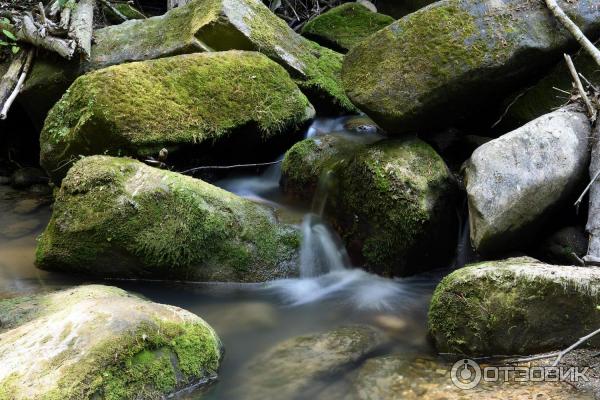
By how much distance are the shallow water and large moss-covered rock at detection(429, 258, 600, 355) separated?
0.33m

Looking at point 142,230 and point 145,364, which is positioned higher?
point 142,230

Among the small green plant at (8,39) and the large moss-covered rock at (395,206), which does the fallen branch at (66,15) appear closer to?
the small green plant at (8,39)

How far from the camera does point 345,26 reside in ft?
29.6

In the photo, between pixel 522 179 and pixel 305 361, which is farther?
pixel 522 179

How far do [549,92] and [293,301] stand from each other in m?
3.27

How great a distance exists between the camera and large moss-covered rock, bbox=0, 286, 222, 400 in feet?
8.92

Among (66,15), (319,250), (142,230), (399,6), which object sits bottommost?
(319,250)

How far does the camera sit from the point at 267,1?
1108 cm

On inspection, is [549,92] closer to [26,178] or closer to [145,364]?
[145,364]

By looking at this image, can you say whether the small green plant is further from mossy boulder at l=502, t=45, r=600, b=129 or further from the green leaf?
mossy boulder at l=502, t=45, r=600, b=129

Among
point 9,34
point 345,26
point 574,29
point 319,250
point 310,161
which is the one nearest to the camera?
point 574,29

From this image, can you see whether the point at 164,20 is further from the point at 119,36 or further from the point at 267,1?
the point at 267,1

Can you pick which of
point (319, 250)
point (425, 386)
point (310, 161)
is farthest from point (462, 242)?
point (425, 386)

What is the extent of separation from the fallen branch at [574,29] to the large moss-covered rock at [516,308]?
2330mm
